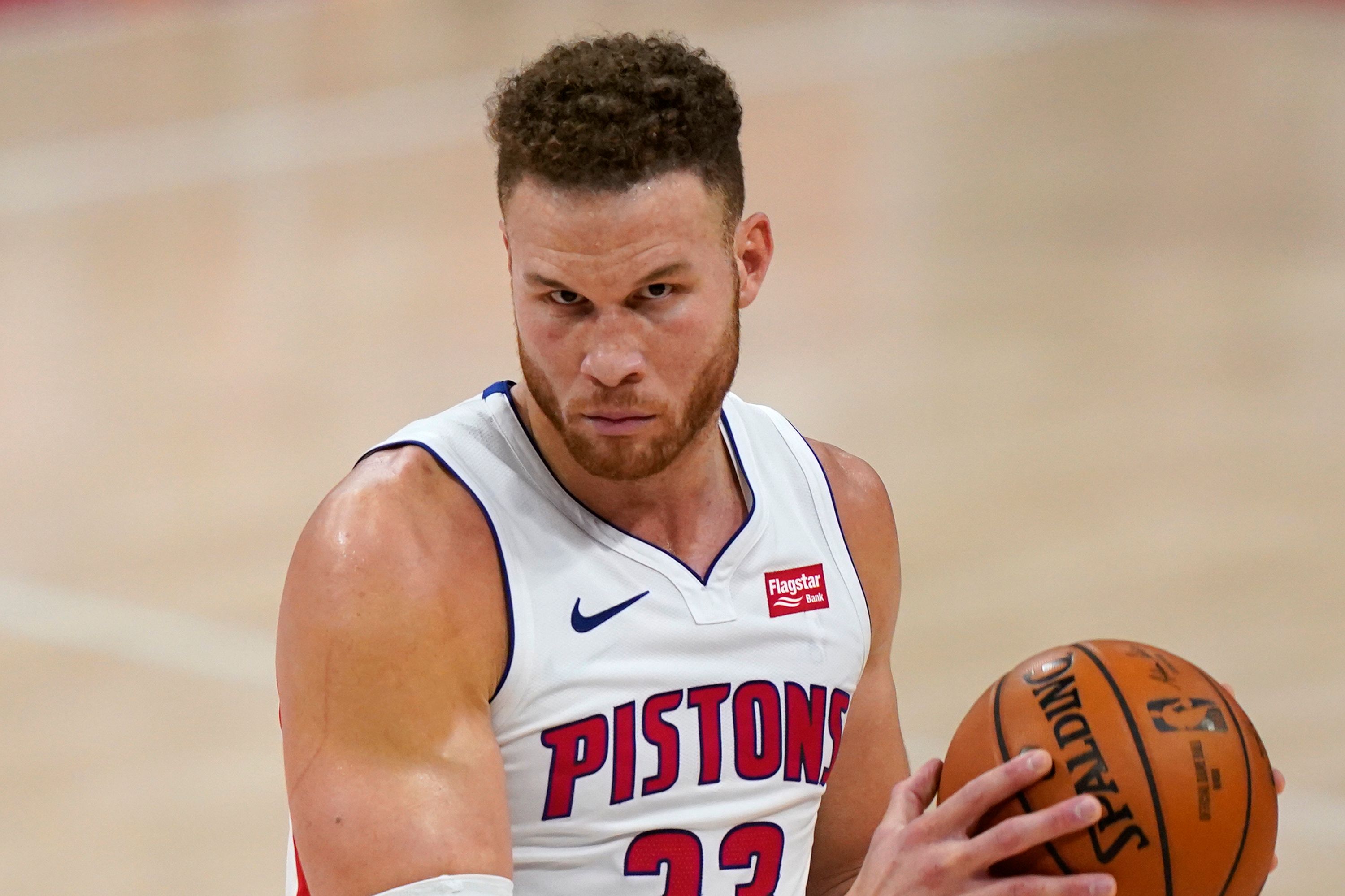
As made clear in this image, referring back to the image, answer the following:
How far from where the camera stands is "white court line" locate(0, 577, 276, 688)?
24.2 feet

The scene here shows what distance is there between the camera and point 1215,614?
7.57 metres

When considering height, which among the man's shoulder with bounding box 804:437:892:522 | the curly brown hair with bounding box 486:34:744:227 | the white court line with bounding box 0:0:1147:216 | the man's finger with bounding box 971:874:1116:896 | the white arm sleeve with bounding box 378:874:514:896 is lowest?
the man's finger with bounding box 971:874:1116:896

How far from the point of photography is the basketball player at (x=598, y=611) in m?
2.80

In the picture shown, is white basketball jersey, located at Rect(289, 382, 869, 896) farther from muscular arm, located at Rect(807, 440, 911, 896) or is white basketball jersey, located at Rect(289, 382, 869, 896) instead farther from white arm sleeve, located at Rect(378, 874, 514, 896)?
white arm sleeve, located at Rect(378, 874, 514, 896)

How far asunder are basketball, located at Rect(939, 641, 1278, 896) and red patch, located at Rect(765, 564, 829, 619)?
0.35 meters

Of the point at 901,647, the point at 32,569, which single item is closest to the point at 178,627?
the point at 32,569

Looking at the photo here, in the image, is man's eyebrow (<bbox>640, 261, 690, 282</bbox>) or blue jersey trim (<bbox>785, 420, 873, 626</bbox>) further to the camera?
blue jersey trim (<bbox>785, 420, 873, 626</bbox>)

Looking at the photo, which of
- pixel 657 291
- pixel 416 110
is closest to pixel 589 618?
pixel 657 291

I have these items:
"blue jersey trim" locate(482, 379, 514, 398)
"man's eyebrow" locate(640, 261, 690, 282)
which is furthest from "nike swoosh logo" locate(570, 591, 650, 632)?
"man's eyebrow" locate(640, 261, 690, 282)

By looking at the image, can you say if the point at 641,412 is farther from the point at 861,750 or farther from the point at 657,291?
the point at 861,750

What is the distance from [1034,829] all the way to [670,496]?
87 cm

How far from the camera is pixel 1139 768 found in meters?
2.88

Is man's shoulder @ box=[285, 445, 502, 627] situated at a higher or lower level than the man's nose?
lower

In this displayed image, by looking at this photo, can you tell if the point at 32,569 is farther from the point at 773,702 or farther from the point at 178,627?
the point at 773,702
